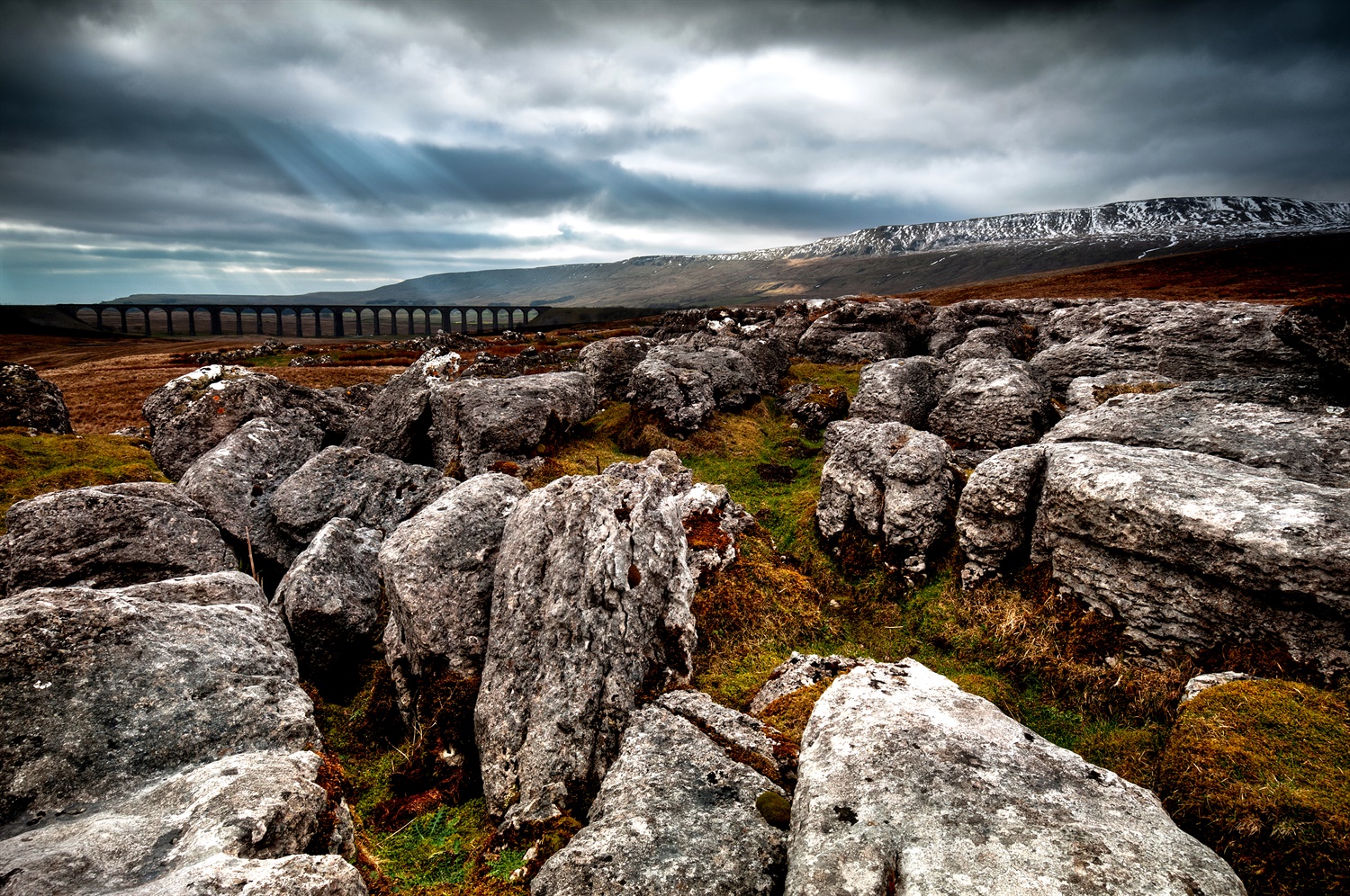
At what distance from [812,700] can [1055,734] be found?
4.34 m

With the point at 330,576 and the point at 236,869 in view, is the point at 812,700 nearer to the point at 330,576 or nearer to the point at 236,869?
the point at 236,869

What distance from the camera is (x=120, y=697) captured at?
791 cm

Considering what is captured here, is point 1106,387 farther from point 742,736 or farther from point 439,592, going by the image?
point 439,592

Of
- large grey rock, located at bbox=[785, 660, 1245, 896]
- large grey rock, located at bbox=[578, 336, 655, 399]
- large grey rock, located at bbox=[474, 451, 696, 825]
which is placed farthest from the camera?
large grey rock, located at bbox=[578, 336, 655, 399]

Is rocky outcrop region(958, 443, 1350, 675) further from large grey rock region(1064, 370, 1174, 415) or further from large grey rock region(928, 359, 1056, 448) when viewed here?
large grey rock region(928, 359, 1056, 448)

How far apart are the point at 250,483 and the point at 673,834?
16353 millimetres

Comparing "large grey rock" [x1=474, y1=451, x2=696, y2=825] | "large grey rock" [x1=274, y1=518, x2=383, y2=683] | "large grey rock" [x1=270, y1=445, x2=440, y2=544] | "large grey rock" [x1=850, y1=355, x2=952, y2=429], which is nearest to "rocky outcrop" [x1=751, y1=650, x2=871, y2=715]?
"large grey rock" [x1=474, y1=451, x2=696, y2=825]

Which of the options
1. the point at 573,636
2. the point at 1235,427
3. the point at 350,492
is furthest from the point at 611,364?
the point at 1235,427

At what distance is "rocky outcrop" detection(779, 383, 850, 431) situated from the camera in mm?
29297

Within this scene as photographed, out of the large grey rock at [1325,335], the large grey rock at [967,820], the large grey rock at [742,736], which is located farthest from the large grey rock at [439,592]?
the large grey rock at [1325,335]

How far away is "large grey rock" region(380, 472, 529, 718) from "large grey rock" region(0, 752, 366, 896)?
145 inches

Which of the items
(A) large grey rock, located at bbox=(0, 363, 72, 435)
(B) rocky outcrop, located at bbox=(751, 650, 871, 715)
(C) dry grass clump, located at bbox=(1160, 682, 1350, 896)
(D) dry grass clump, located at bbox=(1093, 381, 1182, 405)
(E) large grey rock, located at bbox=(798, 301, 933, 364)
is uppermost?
(E) large grey rock, located at bbox=(798, 301, 933, 364)

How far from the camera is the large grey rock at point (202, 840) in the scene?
5188 mm

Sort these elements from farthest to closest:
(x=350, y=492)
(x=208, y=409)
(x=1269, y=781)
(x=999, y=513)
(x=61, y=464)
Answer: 1. (x=208, y=409)
2. (x=61, y=464)
3. (x=350, y=492)
4. (x=999, y=513)
5. (x=1269, y=781)
